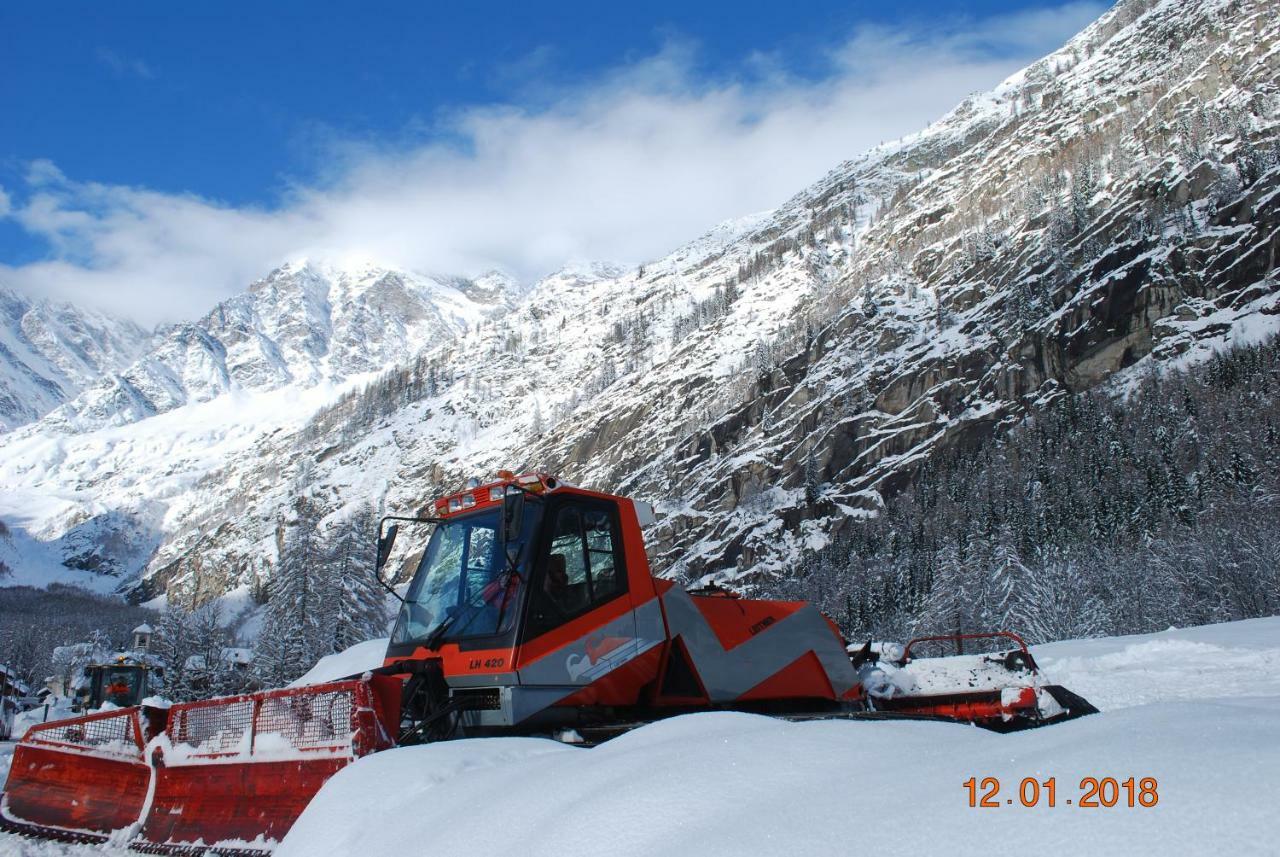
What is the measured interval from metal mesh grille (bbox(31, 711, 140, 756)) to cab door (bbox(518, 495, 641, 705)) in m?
3.94

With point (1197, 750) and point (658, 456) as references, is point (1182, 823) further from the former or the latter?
point (658, 456)

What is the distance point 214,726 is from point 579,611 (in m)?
3.41

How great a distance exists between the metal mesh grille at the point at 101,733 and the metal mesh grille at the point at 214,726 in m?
0.56

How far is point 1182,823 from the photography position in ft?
8.49

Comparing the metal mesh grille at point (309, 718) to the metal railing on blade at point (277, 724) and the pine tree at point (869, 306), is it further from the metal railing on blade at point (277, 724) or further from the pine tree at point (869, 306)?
the pine tree at point (869, 306)

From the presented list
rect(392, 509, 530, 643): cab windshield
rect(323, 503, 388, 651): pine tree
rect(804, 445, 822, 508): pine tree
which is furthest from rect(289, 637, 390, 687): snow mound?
rect(804, 445, 822, 508): pine tree

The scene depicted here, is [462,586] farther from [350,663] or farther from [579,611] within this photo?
[350,663]

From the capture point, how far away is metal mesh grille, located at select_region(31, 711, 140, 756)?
8.41 meters

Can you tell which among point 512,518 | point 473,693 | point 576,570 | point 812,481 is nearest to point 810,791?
point 512,518

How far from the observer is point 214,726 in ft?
25.8

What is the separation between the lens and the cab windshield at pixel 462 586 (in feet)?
27.3

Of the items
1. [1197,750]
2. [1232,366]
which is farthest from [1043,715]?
[1232,366]

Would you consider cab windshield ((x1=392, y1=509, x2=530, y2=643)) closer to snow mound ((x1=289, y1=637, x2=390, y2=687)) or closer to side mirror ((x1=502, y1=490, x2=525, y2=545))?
side mirror ((x1=502, y1=490, x2=525, y2=545))

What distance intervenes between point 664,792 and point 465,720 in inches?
179
